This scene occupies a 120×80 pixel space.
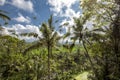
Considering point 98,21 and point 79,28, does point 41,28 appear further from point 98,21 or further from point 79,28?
point 98,21

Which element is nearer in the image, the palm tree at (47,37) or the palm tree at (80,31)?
the palm tree at (47,37)

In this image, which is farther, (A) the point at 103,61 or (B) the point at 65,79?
(B) the point at 65,79

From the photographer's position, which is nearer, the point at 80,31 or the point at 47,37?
the point at 47,37

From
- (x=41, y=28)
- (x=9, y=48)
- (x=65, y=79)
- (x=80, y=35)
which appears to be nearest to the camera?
(x=41, y=28)

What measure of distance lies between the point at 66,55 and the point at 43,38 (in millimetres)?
30032

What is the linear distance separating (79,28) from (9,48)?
53.7ft

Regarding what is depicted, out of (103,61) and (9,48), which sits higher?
(9,48)

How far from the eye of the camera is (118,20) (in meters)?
20.0

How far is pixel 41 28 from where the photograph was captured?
863 inches

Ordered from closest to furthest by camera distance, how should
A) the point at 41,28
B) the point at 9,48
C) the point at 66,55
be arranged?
the point at 41,28 < the point at 9,48 < the point at 66,55

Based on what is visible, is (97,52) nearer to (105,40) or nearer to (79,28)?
(105,40)

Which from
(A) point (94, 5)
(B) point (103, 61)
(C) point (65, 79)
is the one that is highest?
(A) point (94, 5)

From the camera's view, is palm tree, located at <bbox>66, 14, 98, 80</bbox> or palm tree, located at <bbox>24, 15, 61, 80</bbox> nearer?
palm tree, located at <bbox>24, 15, 61, 80</bbox>

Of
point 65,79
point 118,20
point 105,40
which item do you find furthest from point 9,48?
point 118,20
